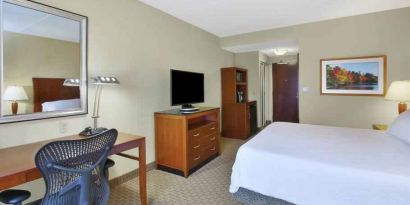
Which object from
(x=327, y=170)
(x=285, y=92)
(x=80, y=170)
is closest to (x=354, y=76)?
(x=285, y=92)

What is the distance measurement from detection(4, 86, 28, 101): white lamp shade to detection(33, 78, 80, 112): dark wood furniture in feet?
0.28

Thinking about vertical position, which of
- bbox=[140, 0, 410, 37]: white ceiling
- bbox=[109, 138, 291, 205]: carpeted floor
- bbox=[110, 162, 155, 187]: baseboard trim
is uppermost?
bbox=[140, 0, 410, 37]: white ceiling

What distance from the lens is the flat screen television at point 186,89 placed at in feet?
10.2

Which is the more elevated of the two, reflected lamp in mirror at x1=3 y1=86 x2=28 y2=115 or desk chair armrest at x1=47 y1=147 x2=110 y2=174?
reflected lamp in mirror at x1=3 y1=86 x2=28 y2=115

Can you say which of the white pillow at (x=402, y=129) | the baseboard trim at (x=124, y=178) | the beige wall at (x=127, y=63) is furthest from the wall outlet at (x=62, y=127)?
the white pillow at (x=402, y=129)

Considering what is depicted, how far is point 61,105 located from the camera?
2146 millimetres

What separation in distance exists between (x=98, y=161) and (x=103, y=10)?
6.34 feet

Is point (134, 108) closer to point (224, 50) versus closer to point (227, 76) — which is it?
point (227, 76)

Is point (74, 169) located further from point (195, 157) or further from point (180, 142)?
point (195, 157)

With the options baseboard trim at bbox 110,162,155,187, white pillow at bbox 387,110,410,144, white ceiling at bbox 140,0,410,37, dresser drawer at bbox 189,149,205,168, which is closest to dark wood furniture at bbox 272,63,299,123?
white ceiling at bbox 140,0,410,37

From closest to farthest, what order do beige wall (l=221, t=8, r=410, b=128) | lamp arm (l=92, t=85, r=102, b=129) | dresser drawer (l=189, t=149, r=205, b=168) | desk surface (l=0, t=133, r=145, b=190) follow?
desk surface (l=0, t=133, r=145, b=190), lamp arm (l=92, t=85, r=102, b=129), dresser drawer (l=189, t=149, r=205, b=168), beige wall (l=221, t=8, r=410, b=128)

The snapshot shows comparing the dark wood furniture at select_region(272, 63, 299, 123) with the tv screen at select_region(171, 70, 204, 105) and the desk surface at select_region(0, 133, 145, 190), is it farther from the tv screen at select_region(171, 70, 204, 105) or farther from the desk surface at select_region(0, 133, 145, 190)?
the desk surface at select_region(0, 133, 145, 190)

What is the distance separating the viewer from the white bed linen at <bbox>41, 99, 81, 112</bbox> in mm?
2022

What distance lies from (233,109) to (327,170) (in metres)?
3.52
